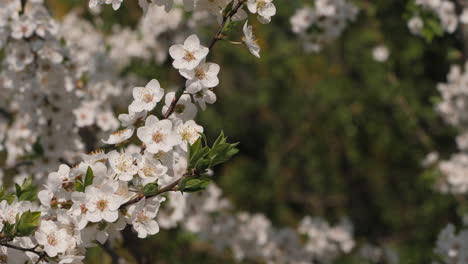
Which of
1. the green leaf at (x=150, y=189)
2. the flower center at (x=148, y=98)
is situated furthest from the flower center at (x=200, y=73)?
the green leaf at (x=150, y=189)

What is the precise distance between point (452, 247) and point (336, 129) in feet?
11.5

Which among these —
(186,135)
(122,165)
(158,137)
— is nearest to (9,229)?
(122,165)

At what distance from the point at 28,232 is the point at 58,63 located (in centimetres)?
151

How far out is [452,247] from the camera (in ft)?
9.88

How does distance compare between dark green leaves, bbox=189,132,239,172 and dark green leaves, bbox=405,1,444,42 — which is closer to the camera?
dark green leaves, bbox=189,132,239,172

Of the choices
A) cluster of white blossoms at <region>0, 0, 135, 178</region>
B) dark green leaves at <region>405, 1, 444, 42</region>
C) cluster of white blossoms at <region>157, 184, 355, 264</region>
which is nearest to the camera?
cluster of white blossoms at <region>0, 0, 135, 178</region>

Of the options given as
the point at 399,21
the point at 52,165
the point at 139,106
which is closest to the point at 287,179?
the point at 399,21

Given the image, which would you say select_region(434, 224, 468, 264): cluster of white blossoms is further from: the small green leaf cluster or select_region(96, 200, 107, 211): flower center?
select_region(96, 200, 107, 211): flower center

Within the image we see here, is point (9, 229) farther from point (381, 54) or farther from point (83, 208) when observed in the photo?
point (381, 54)

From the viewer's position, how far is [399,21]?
17.1 feet

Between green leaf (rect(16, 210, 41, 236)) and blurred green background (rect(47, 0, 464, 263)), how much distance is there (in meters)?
2.49

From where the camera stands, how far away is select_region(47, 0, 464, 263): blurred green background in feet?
16.8

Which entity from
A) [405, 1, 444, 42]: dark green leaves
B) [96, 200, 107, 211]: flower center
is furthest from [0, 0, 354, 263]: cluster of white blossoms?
[405, 1, 444, 42]: dark green leaves

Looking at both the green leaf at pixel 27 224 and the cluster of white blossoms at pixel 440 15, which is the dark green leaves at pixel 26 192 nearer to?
the green leaf at pixel 27 224
